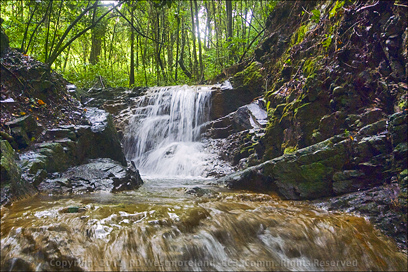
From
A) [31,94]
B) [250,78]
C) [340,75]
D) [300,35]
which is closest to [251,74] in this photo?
[250,78]

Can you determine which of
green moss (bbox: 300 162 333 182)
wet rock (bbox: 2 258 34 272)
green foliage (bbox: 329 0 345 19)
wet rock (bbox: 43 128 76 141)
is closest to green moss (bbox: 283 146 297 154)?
green moss (bbox: 300 162 333 182)

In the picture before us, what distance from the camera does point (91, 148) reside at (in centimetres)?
596

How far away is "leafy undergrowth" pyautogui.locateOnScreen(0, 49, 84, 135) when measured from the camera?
5102 mm

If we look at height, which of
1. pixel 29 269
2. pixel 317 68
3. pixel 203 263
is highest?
pixel 317 68

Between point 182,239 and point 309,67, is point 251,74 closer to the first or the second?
point 309,67

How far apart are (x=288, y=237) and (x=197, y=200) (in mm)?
1609

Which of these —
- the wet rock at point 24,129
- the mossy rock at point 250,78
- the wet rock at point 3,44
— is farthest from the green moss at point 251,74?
the wet rock at point 3,44

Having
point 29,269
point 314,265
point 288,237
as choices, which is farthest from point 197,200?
point 29,269

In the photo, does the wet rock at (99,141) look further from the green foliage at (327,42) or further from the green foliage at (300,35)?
the green foliage at (300,35)

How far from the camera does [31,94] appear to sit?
5.70 metres

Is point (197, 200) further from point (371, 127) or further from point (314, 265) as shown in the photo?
point (371, 127)

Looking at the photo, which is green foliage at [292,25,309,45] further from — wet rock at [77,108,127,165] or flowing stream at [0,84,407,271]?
wet rock at [77,108,127,165]

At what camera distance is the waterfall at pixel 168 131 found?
870 cm

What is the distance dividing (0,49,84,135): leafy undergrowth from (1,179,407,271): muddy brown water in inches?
99.0
